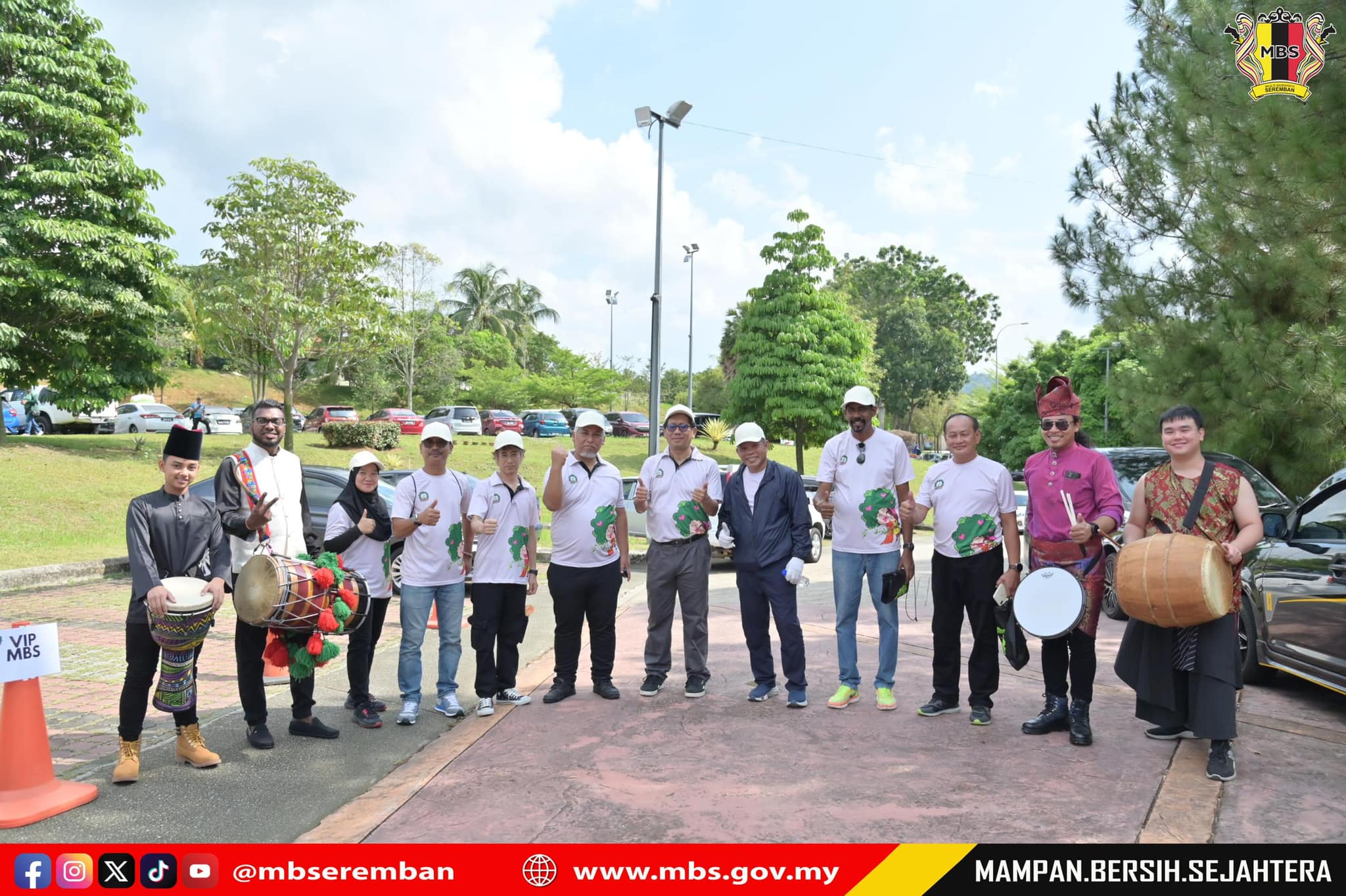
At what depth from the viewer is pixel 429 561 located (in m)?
5.97

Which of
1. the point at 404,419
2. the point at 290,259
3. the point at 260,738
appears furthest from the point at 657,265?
the point at 404,419

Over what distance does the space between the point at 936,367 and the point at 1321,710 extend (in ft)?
199

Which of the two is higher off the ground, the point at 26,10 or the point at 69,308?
the point at 26,10

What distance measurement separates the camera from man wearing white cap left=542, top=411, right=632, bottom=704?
6367 millimetres

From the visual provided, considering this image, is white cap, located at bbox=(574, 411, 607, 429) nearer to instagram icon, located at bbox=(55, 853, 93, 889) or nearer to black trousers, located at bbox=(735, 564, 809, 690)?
black trousers, located at bbox=(735, 564, 809, 690)

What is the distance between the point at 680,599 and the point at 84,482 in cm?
1636

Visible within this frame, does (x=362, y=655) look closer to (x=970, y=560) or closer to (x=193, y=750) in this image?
(x=193, y=750)

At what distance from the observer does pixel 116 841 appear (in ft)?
13.3

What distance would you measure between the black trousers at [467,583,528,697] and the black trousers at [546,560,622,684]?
0.27 meters

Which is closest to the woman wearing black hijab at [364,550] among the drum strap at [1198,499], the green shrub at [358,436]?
the drum strap at [1198,499]

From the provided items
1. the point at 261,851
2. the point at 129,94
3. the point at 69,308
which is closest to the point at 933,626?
the point at 261,851

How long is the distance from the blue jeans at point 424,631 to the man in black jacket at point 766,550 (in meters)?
1.86

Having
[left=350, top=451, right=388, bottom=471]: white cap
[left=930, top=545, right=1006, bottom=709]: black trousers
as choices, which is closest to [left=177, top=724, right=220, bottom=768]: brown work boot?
[left=350, top=451, right=388, bottom=471]: white cap

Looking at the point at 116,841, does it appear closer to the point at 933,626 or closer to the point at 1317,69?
the point at 933,626
